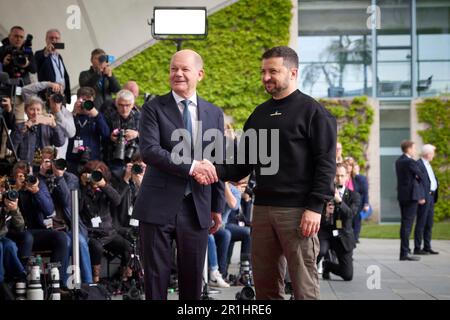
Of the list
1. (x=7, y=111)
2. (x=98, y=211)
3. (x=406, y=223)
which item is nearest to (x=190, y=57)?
(x=98, y=211)

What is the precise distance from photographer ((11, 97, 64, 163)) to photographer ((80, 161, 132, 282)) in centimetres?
61

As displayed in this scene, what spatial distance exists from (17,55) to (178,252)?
615 cm

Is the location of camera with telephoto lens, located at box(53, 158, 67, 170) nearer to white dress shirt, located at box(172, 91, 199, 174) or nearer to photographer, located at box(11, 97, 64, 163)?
photographer, located at box(11, 97, 64, 163)

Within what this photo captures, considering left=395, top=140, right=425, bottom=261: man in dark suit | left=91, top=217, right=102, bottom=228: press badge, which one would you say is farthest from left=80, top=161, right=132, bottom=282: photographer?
left=395, top=140, right=425, bottom=261: man in dark suit

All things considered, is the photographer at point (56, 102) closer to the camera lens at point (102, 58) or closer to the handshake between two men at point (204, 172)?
the camera lens at point (102, 58)

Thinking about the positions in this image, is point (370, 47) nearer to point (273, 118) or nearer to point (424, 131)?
point (424, 131)

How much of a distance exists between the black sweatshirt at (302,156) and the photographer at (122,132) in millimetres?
5235

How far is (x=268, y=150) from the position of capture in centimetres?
517

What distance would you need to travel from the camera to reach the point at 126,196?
32.8 feet

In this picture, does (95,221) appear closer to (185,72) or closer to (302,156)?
(185,72)

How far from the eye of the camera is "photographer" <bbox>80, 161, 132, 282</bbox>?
946cm

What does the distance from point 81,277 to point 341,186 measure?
149 inches

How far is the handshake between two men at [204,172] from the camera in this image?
5.23 m

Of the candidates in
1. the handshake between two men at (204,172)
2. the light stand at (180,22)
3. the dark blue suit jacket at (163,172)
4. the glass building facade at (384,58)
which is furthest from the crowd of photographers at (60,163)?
the glass building facade at (384,58)
